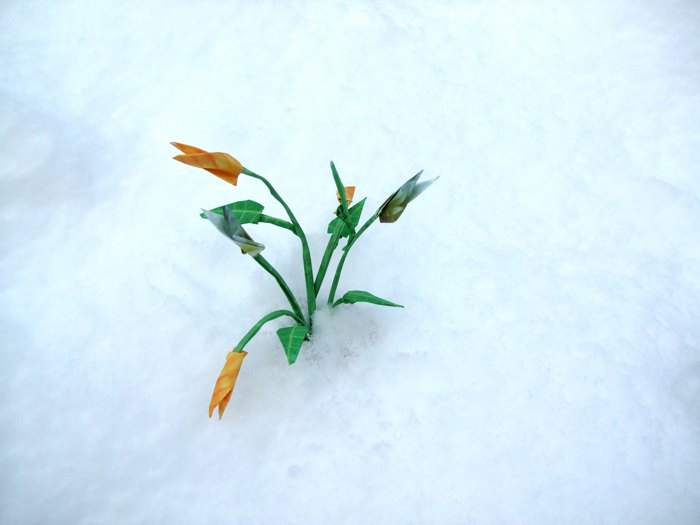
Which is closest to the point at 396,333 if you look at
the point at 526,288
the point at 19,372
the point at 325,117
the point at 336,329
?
the point at 336,329

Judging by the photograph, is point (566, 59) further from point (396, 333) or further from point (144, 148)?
point (144, 148)

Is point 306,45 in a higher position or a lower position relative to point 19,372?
higher

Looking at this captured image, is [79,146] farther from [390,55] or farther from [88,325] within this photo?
[390,55]

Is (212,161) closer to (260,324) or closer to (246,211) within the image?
(246,211)

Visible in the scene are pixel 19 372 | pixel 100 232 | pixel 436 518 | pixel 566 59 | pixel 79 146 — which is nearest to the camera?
pixel 436 518

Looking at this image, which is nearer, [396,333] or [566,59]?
[396,333]

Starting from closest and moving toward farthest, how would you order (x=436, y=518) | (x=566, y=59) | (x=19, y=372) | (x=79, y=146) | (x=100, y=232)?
(x=436, y=518)
(x=19, y=372)
(x=100, y=232)
(x=79, y=146)
(x=566, y=59)

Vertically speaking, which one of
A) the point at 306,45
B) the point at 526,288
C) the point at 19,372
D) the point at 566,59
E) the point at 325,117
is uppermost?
the point at 566,59

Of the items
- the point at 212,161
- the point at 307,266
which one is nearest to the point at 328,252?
the point at 307,266
